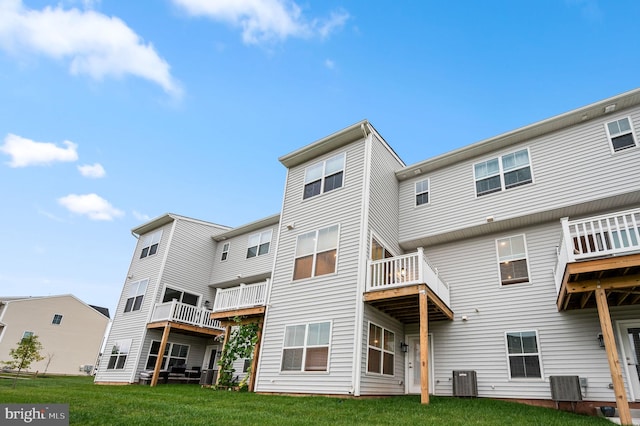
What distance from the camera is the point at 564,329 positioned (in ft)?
28.5

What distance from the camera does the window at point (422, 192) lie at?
480 inches

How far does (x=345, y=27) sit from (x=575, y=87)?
14221mm

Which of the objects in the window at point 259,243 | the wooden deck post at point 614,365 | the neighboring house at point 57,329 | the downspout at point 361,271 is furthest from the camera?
the neighboring house at point 57,329

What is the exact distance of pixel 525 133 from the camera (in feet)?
35.1

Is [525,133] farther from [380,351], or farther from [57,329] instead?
[57,329]

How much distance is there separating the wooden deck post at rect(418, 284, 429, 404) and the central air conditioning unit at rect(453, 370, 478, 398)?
1.80 meters

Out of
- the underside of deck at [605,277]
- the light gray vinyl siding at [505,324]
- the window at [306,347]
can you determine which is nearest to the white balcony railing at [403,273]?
the light gray vinyl siding at [505,324]

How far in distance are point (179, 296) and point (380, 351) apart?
11153 millimetres

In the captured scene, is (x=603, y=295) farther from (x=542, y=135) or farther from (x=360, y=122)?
(x=360, y=122)

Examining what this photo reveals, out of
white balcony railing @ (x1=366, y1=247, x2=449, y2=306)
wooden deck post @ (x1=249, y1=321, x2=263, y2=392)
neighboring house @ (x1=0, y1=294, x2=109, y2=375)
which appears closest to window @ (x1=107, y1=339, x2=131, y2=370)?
wooden deck post @ (x1=249, y1=321, x2=263, y2=392)

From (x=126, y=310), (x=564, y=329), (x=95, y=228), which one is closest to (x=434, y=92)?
(x=564, y=329)

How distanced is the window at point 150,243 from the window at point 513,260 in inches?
616

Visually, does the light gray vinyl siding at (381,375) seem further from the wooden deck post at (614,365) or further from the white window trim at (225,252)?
the white window trim at (225,252)

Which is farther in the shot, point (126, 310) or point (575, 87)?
point (575, 87)
